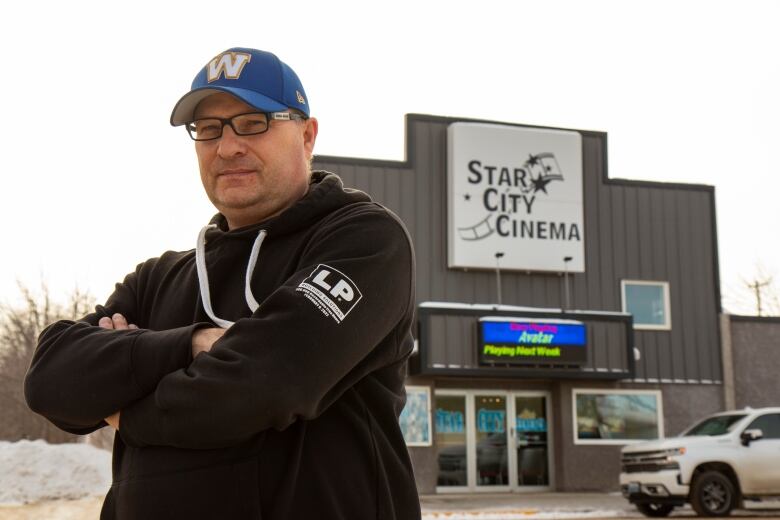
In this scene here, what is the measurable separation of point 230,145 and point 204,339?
51 centimetres

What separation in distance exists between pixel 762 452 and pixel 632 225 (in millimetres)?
10683

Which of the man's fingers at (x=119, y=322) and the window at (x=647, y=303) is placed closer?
the man's fingers at (x=119, y=322)

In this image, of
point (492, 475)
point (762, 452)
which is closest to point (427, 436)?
point (492, 475)

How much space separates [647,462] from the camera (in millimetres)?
16922

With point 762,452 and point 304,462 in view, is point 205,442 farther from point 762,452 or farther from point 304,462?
point 762,452

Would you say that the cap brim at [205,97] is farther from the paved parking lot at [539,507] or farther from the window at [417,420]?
the window at [417,420]

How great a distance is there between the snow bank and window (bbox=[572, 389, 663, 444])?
15.4m

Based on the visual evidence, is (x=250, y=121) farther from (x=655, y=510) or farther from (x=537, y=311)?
(x=537, y=311)

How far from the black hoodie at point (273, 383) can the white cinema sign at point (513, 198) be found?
21.5m

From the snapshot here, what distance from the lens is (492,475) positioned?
23.9 meters

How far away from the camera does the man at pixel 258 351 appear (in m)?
2.13

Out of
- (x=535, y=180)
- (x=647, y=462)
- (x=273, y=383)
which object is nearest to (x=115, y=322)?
(x=273, y=383)

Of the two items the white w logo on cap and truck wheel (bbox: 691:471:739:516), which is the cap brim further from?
truck wheel (bbox: 691:471:739:516)

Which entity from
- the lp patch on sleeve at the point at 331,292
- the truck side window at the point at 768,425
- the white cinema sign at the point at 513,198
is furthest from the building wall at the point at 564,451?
the lp patch on sleeve at the point at 331,292
